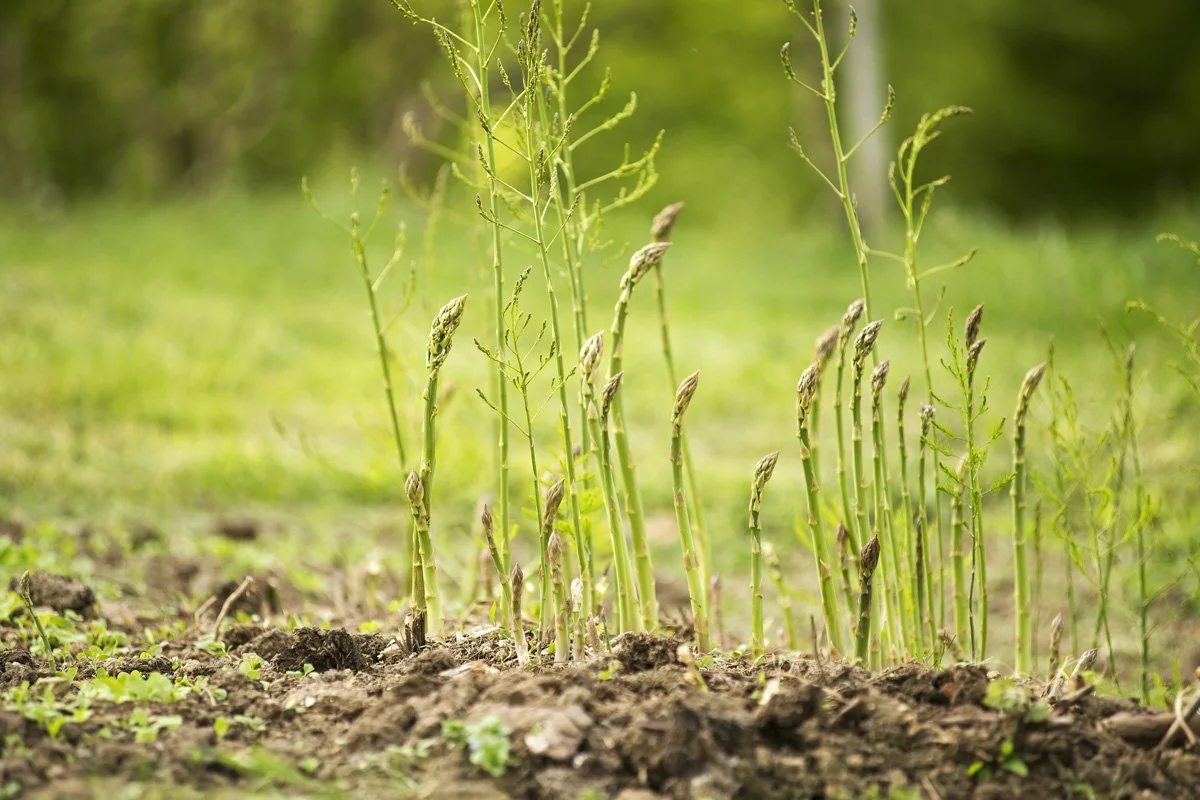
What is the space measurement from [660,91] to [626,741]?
740 inches

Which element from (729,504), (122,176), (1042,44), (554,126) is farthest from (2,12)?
(1042,44)

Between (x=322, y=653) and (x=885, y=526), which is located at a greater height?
(x=885, y=526)

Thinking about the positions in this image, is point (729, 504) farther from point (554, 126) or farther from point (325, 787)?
point (325, 787)

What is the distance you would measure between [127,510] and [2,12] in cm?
1037

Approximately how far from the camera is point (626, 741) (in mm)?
1748

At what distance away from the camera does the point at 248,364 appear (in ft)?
21.3

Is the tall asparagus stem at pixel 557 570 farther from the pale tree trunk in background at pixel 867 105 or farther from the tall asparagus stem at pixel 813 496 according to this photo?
the pale tree trunk in background at pixel 867 105

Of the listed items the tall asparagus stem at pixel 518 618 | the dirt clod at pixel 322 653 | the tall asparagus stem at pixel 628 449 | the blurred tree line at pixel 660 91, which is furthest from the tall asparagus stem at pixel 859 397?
the blurred tree line at pixel 660 91

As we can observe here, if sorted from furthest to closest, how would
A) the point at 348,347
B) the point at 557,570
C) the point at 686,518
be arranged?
1. the point at 348,347
2. the point at 686,518
3. the point at 557,570

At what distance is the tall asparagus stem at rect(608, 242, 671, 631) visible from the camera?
2.06 metres

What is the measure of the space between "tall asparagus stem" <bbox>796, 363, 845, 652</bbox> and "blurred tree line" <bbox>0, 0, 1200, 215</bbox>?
9.73 metres

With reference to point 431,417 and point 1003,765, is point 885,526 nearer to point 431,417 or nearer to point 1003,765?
point 1003,765

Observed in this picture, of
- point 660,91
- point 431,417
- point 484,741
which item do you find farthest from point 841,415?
point 660,91

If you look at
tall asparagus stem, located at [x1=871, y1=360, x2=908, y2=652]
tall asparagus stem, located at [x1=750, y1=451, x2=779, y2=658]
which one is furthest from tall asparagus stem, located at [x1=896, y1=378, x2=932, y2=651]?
tall asparagus stem, located at [x1=750, y1=451, x2=779, y2=658]
